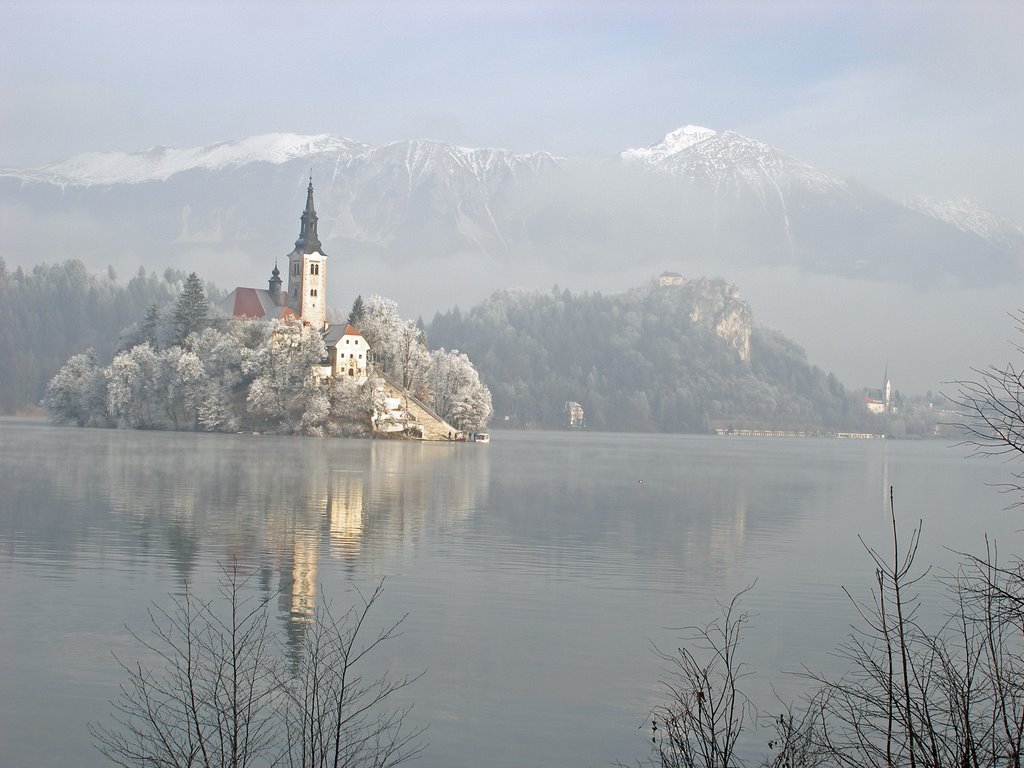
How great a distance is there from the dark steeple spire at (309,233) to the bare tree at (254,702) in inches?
4543

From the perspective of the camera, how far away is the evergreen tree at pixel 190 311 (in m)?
118

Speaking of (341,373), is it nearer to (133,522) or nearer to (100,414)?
(100,414)

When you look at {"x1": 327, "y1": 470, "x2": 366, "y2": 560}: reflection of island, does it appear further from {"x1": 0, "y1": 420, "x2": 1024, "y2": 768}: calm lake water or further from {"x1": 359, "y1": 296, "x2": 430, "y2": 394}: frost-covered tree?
{"x1": 359, "y1": 296, "x2": 430, "y2": 394}: frost-covered tree

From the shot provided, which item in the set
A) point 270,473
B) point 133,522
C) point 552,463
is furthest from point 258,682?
point 552,463

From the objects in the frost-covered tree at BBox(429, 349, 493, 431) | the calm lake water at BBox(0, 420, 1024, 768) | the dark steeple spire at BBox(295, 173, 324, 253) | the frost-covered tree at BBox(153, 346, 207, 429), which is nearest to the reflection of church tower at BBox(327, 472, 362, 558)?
the calm lake water at BBox(0, 420, 1024, 768)

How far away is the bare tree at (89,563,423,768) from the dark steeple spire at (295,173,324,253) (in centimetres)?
→ 11538

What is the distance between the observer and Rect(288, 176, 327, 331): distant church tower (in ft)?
425

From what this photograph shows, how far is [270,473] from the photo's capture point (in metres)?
51.5

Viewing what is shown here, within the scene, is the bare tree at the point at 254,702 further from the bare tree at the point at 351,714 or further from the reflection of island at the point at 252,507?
the reflection of island at the point at 252,507

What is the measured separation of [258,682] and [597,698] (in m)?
4.44

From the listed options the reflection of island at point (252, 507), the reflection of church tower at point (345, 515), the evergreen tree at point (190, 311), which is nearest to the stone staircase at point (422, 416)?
the evergreen tree at point (190, 311)

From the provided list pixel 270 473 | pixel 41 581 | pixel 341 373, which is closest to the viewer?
pixel 41 581

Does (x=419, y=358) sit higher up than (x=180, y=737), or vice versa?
(x=419, y=358)

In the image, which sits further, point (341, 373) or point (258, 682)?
point (341, 373)
